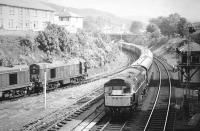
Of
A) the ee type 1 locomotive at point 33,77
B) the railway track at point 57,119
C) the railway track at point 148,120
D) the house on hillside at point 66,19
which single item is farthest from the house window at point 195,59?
the house on hillside at point 66,19

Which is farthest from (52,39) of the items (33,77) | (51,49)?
(33,77)

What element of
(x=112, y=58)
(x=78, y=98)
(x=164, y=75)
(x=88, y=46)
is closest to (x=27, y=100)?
(x=78, y=98)

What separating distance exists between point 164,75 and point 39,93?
77.6 feet

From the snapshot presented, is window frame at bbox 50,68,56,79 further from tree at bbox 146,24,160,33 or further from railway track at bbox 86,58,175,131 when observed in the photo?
tree at bbox 146,24,160,33

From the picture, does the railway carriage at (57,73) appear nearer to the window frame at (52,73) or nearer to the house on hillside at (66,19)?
the window frame at (52,73)

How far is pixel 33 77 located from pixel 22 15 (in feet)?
112

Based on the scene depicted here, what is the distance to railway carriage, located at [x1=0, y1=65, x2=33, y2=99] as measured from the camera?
89.0 feet

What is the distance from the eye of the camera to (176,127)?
778 inches

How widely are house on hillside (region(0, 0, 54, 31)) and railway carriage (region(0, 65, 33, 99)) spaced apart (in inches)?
1032

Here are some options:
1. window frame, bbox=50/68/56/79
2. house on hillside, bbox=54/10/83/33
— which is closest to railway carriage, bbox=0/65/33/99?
window frame, bbox=50/68/56/79

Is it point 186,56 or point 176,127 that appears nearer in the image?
point 176,127

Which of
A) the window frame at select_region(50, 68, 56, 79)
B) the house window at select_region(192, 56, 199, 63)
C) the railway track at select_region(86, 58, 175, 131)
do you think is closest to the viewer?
the railway track at select_region(86, 58, 175, 131)

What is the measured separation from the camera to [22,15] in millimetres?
60281

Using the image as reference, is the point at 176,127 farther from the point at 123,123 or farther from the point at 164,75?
the point at 164,75
